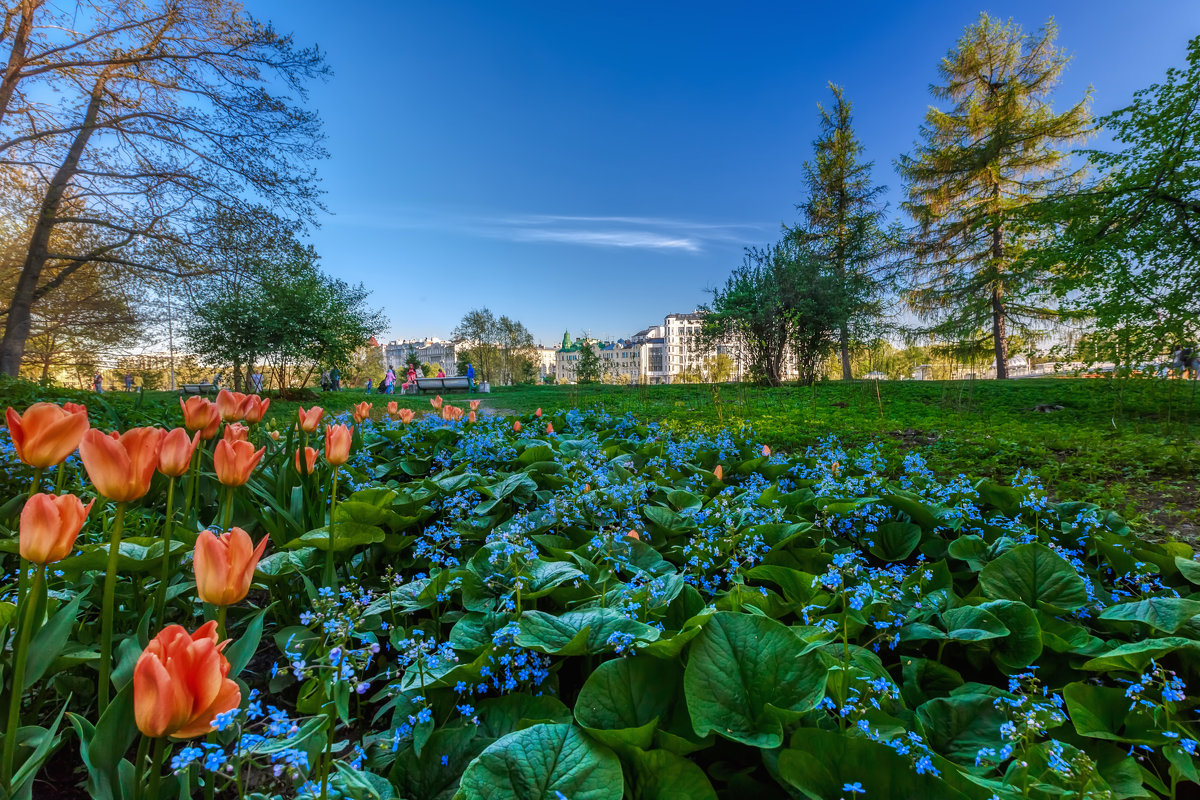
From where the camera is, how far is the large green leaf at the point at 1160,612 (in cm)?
121

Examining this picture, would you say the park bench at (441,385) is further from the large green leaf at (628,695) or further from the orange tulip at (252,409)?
the large green leaf at (628,695)

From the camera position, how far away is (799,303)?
14.4m

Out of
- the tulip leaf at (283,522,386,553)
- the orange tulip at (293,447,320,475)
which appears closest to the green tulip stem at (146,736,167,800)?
the tulip leaf at (283,522,386,553)

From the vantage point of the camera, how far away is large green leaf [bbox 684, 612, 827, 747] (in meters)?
0.85

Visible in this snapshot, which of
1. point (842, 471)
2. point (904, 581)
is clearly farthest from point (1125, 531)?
point (904, 581)

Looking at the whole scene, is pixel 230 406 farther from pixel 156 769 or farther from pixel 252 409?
pixel 156 769

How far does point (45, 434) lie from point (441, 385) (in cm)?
2360

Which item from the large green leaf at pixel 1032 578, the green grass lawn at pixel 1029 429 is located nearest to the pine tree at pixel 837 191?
the green grass lawn at pixel 1029 429

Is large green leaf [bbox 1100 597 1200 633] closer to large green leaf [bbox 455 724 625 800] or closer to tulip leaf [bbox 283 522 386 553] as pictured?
large green leaf [bbox 455 724 625 800]

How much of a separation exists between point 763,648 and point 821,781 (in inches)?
8.6

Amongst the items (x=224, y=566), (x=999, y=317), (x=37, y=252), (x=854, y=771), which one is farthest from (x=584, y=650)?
(x=999, y=317)

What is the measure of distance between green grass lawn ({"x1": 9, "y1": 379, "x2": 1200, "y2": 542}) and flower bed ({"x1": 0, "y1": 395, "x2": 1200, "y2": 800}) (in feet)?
5.56

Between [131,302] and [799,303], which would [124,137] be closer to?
[131,302]

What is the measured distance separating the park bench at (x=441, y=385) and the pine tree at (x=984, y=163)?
19456mm
